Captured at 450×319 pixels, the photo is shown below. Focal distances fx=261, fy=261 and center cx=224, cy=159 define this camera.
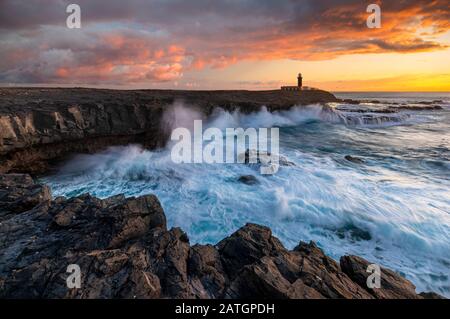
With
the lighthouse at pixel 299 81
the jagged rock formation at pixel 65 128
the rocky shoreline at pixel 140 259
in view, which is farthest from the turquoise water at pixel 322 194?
the lighthouse at pixel 299 81

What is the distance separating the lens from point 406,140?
67.1 ft

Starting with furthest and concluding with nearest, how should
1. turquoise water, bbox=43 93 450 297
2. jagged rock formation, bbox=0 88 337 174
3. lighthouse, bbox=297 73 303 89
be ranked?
lighthouse, bbox=297 73 303 89, jagged rock formation, bbox=0 88 337 174, turquoise water, bbox=43 93 450 297

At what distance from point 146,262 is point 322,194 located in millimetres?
7335

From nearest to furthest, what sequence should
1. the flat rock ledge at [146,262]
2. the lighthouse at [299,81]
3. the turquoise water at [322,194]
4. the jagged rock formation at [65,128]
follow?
1. the flat rock ledge at [146,262]
2. the turquoise water at [322,194]
3. the jagged rock formation at [65,128]
4. the lighthouse at [299,81]

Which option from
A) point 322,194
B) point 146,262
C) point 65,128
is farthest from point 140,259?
point 65,128

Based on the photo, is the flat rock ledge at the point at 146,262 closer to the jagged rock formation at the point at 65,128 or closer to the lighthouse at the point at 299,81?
the jagged rock formation at the point at 65,128

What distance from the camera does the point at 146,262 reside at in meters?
4.27

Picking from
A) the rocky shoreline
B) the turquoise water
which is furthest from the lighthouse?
the rocky shoreline

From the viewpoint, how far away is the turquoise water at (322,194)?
679 centimetres

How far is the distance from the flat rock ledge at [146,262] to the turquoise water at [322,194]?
7.34 ft

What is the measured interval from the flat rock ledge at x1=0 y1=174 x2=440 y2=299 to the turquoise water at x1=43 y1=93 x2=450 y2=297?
2.24m

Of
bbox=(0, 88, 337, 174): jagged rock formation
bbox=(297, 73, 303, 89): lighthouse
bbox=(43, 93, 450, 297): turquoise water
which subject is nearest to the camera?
bbox=(43, 93, 450, 297): turquoise water

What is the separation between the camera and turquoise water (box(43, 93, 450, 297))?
6793 millimetres

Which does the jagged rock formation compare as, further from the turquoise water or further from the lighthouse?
the lighthouse
